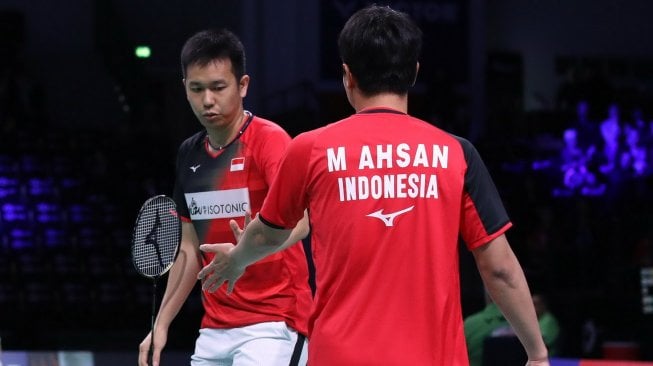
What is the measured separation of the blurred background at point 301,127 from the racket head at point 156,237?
408 cm

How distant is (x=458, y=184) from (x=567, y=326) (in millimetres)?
7448

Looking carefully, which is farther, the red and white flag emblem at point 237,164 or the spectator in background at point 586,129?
the spectator in background at point 586,129

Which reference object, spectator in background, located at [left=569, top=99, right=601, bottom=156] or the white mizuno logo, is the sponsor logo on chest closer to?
the white mizuno logo

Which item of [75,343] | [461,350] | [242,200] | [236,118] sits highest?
[236,118]

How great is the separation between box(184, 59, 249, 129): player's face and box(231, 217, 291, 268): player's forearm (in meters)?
0.82

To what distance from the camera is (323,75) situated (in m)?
15.1

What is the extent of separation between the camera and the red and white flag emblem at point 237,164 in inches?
134

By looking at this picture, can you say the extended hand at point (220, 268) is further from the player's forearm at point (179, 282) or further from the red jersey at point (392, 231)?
the player's forearm at point (179, 282)

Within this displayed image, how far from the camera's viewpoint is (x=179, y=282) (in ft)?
11.6

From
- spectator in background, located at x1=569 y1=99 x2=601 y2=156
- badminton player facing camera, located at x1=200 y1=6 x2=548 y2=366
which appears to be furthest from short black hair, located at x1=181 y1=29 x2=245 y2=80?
spectator in background, located at x1=569 y1=99 x2=601 y2=156

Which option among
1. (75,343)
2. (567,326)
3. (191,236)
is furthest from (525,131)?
(191,236)

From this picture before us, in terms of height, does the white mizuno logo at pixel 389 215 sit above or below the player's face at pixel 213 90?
below

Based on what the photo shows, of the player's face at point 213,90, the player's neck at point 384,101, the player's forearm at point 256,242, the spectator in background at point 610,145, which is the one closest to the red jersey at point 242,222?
the player's face at point 213,90

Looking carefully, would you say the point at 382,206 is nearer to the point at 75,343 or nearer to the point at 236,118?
the point at 236,118
